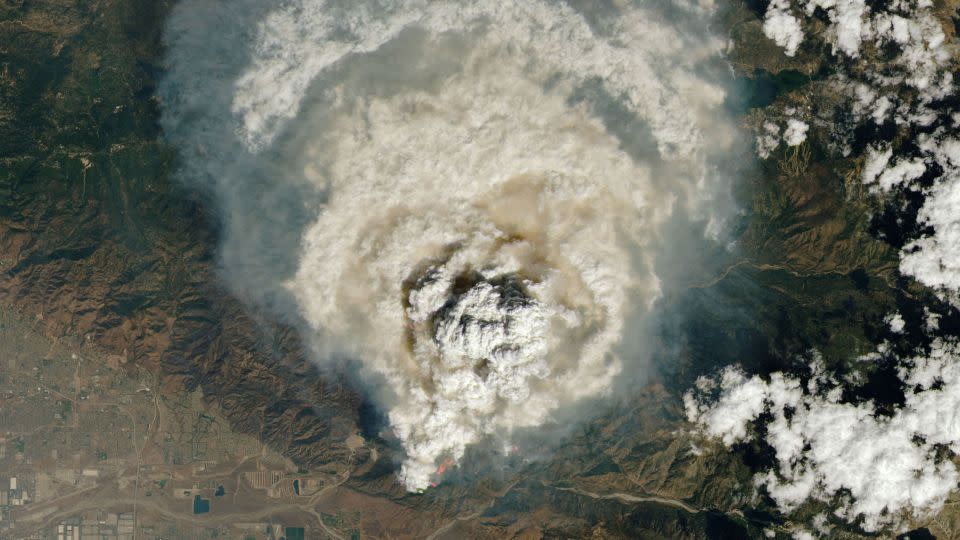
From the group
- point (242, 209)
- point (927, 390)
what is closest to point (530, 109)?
point (242, 209)

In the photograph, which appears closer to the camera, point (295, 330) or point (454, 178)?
point (454, 178)

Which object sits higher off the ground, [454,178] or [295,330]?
[454,178]

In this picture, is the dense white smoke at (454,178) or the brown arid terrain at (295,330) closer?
the dense white smoke at (454,178)

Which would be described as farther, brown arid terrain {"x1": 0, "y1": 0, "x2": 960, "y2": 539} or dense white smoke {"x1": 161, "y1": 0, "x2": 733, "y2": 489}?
brown arid terrain {"x1": 0, "y1": 0, "x2": 960, "y2": 539}
